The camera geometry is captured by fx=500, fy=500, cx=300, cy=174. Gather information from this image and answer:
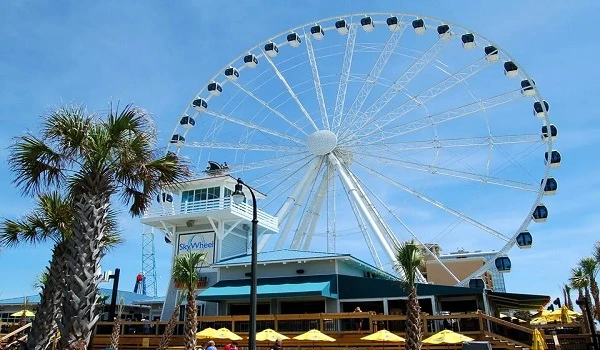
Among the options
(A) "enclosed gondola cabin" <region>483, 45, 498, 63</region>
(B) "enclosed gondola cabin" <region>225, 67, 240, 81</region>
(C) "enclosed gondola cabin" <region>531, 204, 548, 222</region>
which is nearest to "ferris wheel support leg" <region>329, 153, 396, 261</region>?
(C) "enclosed gondola cabin" <region>531, 204, 548, 222</region>

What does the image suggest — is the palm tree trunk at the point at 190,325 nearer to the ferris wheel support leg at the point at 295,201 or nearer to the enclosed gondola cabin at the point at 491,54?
the ferris wheel support leg at the point at 295,201

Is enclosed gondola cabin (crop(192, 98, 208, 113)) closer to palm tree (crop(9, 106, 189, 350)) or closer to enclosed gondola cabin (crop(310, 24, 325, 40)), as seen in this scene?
enclosed gondola cabin (crop(310, 24, 325, 40))

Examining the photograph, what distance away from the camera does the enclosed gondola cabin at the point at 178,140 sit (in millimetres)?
34344

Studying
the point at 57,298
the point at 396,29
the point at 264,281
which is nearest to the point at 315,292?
the point at 264,281

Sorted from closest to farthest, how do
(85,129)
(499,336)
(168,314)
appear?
(85,129), (499,336), (168,314)

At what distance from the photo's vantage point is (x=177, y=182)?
1084 cm

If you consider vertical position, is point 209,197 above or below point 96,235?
above

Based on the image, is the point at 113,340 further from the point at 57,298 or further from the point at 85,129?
the point at 85,129

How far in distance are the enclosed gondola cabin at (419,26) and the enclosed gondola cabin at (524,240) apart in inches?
543

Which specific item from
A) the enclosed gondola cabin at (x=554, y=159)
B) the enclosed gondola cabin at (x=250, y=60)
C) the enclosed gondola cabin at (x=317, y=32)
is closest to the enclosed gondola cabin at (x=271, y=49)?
the enclosed gondola cabin at (x=250, y=60)

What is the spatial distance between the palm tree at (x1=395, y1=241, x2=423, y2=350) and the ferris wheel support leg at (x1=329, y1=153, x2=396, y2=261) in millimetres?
11685

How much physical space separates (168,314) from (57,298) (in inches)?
797

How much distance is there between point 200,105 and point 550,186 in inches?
898

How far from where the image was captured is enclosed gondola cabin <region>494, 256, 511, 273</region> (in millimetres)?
28156
